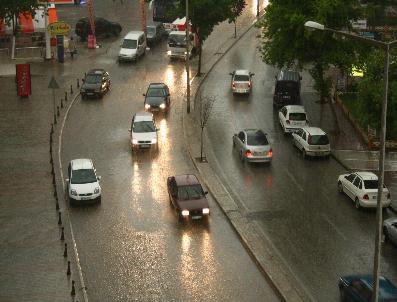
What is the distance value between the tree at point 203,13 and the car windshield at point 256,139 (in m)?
18.2

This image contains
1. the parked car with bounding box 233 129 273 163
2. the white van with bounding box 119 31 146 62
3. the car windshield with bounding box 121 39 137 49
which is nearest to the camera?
the parked car with bounding box 233 129 273 163

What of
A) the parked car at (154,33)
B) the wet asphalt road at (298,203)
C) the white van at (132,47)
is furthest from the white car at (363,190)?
the parked car at (154,33)

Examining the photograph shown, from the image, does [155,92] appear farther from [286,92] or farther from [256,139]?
[256,139]

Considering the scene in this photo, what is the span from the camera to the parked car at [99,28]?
245 feet

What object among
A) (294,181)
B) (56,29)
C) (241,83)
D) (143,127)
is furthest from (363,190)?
(56,29)

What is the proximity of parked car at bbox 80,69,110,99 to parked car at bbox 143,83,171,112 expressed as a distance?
354 centimetres

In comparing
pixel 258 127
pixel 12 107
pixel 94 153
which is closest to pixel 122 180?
pixel 94 153

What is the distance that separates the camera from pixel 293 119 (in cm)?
4962

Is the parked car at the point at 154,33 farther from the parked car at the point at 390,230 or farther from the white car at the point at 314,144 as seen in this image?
the parked car at the point at 390,230

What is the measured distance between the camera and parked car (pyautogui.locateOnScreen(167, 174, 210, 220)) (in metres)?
35.8

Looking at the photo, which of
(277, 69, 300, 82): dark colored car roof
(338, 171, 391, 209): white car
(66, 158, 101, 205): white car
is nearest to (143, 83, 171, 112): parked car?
(277, 69, 300, 82): dark colored car roof

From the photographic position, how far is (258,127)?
5138 cm

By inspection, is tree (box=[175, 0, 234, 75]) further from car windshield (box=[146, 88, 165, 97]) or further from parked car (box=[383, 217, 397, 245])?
parked car (box=[383, 217, 397, 245])

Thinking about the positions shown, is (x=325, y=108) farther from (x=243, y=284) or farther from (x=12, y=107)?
(x=243, y=284)
